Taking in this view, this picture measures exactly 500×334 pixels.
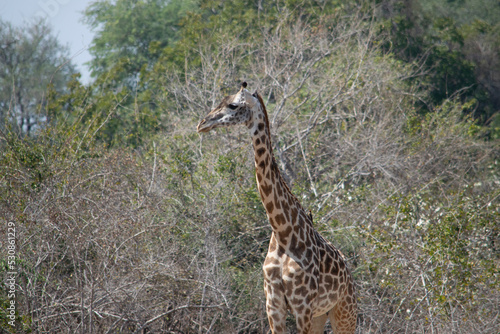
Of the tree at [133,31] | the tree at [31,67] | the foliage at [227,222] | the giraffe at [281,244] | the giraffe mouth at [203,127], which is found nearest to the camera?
the giraffe mouth at [203,127]

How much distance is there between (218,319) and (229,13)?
11.4 m

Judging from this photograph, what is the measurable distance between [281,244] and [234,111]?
1207 millimetres

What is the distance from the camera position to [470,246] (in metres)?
7.66

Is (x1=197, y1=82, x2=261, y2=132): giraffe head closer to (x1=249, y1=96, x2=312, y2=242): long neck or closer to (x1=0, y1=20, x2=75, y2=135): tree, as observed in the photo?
(x1=249, y1=96, x2=312, y2=242): long neck

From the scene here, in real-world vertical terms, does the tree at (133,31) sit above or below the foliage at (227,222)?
above

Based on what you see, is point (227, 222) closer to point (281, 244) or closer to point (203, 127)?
point (281, 244)

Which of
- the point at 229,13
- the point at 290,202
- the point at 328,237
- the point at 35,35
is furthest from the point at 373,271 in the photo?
the point at 35,35

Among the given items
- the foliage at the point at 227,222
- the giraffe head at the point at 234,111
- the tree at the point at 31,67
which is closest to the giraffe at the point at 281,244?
the giraffe head at the point at 234,111

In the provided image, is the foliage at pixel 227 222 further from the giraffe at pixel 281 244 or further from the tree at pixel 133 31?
the tree at pixel 133 31

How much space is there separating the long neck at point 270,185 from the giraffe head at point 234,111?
→ 74 millimetres

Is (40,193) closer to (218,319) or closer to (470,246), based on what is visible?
(218,319)

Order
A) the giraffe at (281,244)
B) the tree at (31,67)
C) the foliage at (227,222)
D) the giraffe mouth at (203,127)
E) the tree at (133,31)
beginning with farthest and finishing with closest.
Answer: the tree at (133,31) < the tree at (31,67) < the foliage at (227,222) < the giraffe at (281,244) < the giraffe mouth at (203,127)

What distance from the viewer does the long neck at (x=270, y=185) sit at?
4.91 metres

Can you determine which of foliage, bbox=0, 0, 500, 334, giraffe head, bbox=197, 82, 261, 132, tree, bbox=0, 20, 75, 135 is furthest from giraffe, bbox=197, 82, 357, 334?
tree, bbox=0, 20, 75, 135
